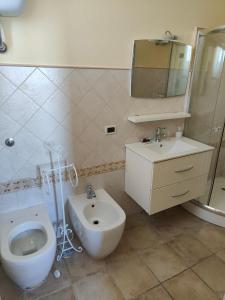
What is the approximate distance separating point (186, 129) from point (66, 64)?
1.43 m

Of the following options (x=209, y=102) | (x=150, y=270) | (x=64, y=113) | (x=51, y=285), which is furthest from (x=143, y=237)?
(x=209, y=102)

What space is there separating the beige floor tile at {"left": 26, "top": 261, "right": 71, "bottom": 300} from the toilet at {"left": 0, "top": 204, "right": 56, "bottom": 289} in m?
0.04

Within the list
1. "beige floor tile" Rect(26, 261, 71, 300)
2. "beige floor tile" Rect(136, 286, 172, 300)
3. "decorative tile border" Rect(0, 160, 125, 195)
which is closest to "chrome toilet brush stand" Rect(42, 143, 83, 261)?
"decorative tile border" Rect(0, 160, 125, 195)

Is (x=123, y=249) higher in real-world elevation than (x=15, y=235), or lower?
lower

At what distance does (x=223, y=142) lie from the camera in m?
2.24

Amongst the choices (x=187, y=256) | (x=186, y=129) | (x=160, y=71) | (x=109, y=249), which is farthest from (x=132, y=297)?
(x=160, y=71)

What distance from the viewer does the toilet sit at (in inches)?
47.3

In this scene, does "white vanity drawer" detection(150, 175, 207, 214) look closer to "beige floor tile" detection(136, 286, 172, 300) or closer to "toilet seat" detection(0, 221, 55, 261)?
"beige floor tile" detection(136, 286, 172, 300)

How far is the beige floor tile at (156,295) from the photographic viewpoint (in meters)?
1.40

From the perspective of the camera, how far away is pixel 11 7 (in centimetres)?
108

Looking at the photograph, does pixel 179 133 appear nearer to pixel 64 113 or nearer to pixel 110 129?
pixel 110 129

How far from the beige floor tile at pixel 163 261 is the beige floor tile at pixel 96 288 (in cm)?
34

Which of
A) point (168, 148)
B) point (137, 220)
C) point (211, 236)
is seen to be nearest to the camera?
point (211, 236)

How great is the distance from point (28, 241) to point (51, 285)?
35 cm
